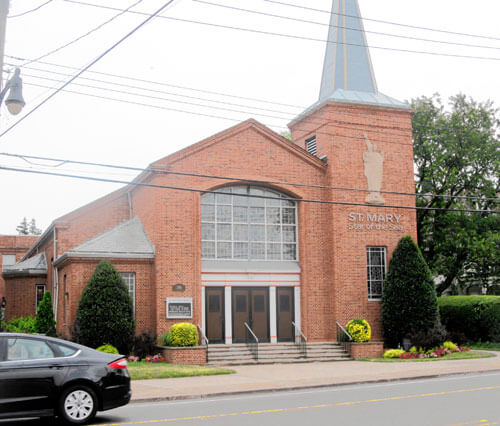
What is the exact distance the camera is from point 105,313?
23188 mm

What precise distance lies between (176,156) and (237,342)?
7992mm

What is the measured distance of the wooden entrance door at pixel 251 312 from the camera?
26.3m

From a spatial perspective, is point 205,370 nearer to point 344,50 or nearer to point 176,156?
point 176,156

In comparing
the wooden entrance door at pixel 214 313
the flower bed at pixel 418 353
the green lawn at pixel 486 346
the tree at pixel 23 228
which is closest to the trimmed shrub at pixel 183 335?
the wooden entrance door at pixel 214 313

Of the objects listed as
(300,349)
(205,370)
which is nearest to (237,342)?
(300,349)

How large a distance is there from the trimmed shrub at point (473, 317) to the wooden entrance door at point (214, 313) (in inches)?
403

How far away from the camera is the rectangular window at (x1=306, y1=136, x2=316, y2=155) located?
98.5 feet

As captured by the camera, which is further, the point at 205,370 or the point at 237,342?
the point at 237,342

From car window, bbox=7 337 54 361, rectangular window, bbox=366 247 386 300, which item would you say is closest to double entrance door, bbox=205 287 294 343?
rectangular window, bbox=366 247 386 300

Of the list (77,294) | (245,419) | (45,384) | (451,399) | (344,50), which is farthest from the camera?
(344,50)

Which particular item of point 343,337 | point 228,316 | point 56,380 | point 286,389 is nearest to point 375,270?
point 343,337

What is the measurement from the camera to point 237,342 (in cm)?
2616

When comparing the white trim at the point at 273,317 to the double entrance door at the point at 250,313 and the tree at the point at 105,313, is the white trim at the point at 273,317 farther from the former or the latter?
the tree at the point at 105,313

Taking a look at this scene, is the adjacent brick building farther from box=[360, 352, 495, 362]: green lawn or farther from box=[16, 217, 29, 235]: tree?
box=[16, 217, 29, 235]: tree
